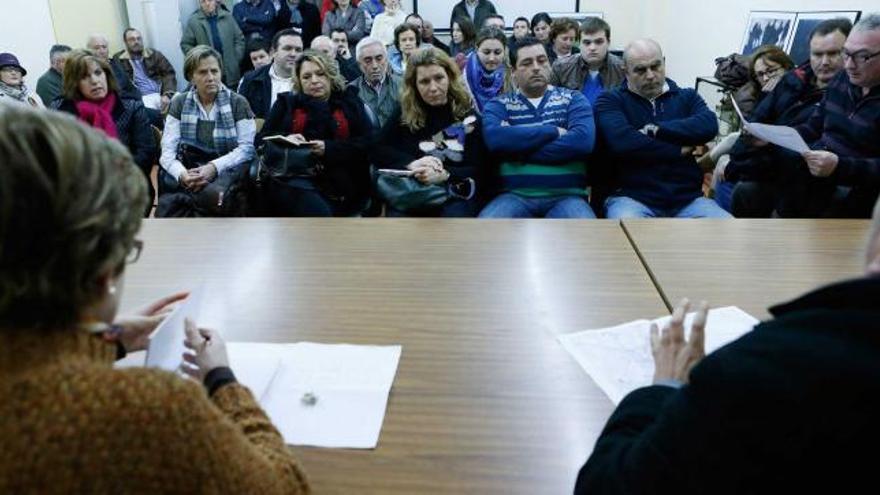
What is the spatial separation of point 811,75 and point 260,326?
2873 mm

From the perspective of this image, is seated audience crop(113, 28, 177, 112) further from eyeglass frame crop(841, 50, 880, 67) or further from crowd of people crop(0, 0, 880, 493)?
eyeglass frame crop(841, 50, 880, 67)

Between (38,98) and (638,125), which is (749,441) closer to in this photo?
(638,125)

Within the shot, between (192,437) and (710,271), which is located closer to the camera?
(192,437)

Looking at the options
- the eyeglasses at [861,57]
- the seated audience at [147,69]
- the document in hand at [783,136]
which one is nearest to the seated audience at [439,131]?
the document in hand at [783,136]

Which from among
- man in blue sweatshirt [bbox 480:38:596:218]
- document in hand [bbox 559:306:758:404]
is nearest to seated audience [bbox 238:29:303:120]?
man in blue sweatshirt [bbox 480:38:596:218]

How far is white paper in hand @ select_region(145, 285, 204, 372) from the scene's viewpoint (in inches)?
35.7

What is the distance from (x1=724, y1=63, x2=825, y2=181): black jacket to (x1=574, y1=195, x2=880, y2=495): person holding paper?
94.3 inches

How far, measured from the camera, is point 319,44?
15.6 feet

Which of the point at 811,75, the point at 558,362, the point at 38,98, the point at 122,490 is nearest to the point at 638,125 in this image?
the point at 811,75

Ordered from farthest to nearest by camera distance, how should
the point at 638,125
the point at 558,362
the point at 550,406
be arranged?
the point at 638,125, the point at 558,362, the point at 550,406

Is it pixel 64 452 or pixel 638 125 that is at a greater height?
pixel 64 452

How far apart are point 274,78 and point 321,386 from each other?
12.9 feet

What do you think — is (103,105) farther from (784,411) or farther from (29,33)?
(784,411)

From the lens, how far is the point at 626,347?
126 cm
